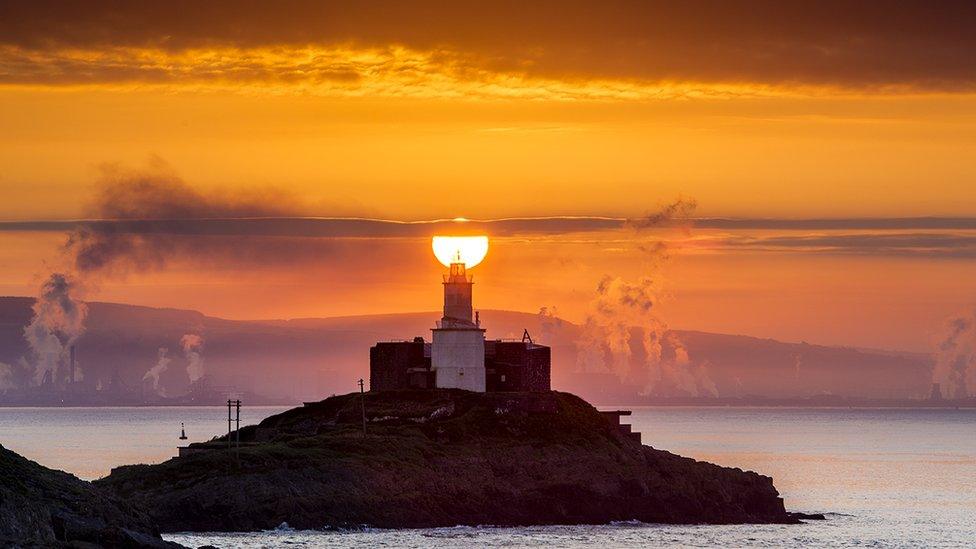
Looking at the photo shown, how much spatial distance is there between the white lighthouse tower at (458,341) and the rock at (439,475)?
312 centimetres

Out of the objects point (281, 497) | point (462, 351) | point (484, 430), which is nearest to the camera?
point (281, 497)

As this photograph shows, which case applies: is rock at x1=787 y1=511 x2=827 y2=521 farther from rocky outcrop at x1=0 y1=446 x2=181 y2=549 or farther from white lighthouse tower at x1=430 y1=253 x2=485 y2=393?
rocky outcrop at x1=0 y1=446 x2=181 y2=549

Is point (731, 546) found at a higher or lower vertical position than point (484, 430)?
lower

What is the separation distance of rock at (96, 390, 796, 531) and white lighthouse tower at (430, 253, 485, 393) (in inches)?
123

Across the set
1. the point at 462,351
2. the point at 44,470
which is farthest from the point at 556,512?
the point at 44,470

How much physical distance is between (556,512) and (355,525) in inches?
498

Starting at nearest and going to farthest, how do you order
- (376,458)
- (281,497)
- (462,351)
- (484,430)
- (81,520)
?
(81,520) < (281,497) < (376,458) < (484,430) < (462,351)

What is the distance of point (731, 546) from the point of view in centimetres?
8794

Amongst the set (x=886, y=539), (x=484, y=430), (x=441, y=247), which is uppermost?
(x=441, y=247)

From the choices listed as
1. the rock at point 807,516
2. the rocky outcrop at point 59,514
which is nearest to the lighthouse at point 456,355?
the rock at point 807,516

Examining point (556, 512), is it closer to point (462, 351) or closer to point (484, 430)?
point (484, 430)

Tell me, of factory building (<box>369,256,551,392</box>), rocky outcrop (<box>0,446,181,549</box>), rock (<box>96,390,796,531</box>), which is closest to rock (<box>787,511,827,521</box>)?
rock (<box>96,390,796,531</box>)

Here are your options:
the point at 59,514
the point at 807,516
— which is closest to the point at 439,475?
the point at 807,516

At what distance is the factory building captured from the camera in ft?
355
